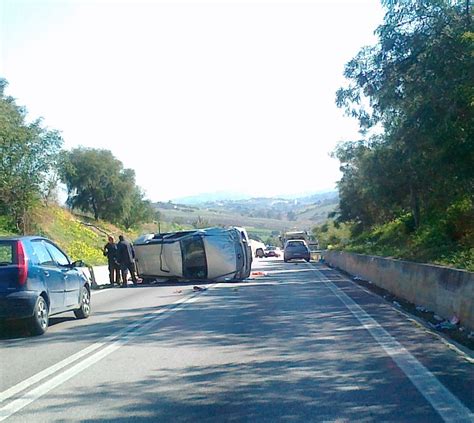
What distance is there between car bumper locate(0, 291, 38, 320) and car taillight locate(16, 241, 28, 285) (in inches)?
8.7

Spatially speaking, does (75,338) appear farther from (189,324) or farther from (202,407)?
(202,407)

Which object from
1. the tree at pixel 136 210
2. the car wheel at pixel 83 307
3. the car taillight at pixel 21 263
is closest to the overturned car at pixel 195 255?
the car wheel at pixel 83 307

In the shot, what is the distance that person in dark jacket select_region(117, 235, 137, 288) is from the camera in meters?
25.2

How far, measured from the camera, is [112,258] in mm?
25656

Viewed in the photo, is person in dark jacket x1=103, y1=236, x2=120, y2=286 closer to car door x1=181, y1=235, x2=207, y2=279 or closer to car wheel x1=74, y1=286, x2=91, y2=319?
car door x1=181, y1=235, x2=207, y2=279

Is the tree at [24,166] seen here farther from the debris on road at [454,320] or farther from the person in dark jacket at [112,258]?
the debris on road at [454,320]

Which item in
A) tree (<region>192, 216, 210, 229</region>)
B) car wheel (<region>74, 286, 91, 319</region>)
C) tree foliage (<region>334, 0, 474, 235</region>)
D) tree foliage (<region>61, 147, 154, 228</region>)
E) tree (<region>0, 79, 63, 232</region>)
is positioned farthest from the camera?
tree (<region>192, 216, 210, 229</region>)

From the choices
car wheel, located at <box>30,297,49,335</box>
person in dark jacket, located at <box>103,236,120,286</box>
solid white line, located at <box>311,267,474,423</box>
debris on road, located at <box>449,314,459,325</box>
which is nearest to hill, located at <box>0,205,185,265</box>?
person in dark jacket, located at <box>103,236,120,286</box>

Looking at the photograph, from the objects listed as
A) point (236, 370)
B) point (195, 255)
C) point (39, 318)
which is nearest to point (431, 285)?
point (236, 370)

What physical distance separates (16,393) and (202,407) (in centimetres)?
214

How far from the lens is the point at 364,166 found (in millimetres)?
36000

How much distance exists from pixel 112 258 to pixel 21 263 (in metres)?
14.2

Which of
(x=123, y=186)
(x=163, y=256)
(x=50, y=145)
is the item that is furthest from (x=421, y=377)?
(x=123, y=186)

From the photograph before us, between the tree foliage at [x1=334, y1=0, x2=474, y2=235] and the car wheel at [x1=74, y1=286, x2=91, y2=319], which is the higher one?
the tree foliage at [x1=334, y1=0, x2=474, y2=235]
